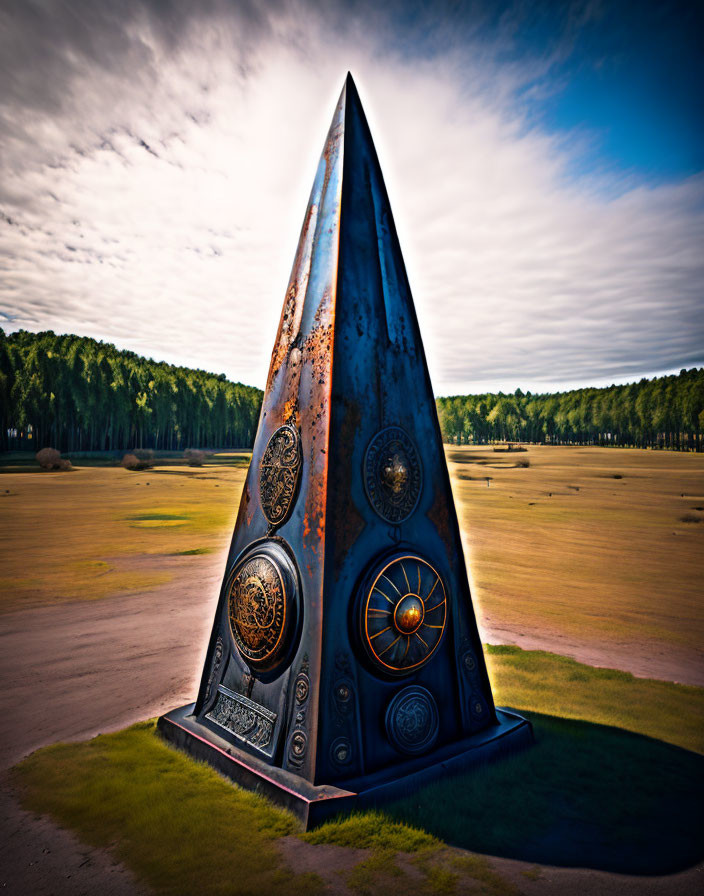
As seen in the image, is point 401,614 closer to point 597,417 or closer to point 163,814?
point 163,814

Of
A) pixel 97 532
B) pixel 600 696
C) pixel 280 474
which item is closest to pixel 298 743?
pixel 280 474

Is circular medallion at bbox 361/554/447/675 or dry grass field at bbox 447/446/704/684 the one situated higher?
circular medallion at bbox 361/554/447/675

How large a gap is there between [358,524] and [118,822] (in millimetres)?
2583

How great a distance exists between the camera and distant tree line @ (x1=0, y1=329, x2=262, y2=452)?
1666 inches

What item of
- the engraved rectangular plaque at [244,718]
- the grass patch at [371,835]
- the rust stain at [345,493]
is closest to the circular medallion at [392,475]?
the rust stain at [345,493]

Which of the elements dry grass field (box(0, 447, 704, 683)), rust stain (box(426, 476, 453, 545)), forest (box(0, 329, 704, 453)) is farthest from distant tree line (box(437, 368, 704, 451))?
rust stain (box(426, 476, 453, 545))

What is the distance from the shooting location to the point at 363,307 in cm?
400

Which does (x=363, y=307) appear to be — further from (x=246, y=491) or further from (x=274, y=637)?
(x=274, y=637)

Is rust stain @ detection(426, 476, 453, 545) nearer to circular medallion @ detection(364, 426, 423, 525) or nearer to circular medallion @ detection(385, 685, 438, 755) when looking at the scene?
circular medallion @ detection(364, 426, 423, 525)

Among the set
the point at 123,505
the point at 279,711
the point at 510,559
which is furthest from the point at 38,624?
the point at 123,505

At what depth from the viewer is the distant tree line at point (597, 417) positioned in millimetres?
55322

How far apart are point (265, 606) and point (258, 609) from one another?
9 cm

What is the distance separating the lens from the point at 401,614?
3.64 meters

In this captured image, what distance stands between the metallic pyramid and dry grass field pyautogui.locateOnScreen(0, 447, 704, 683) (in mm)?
1194
